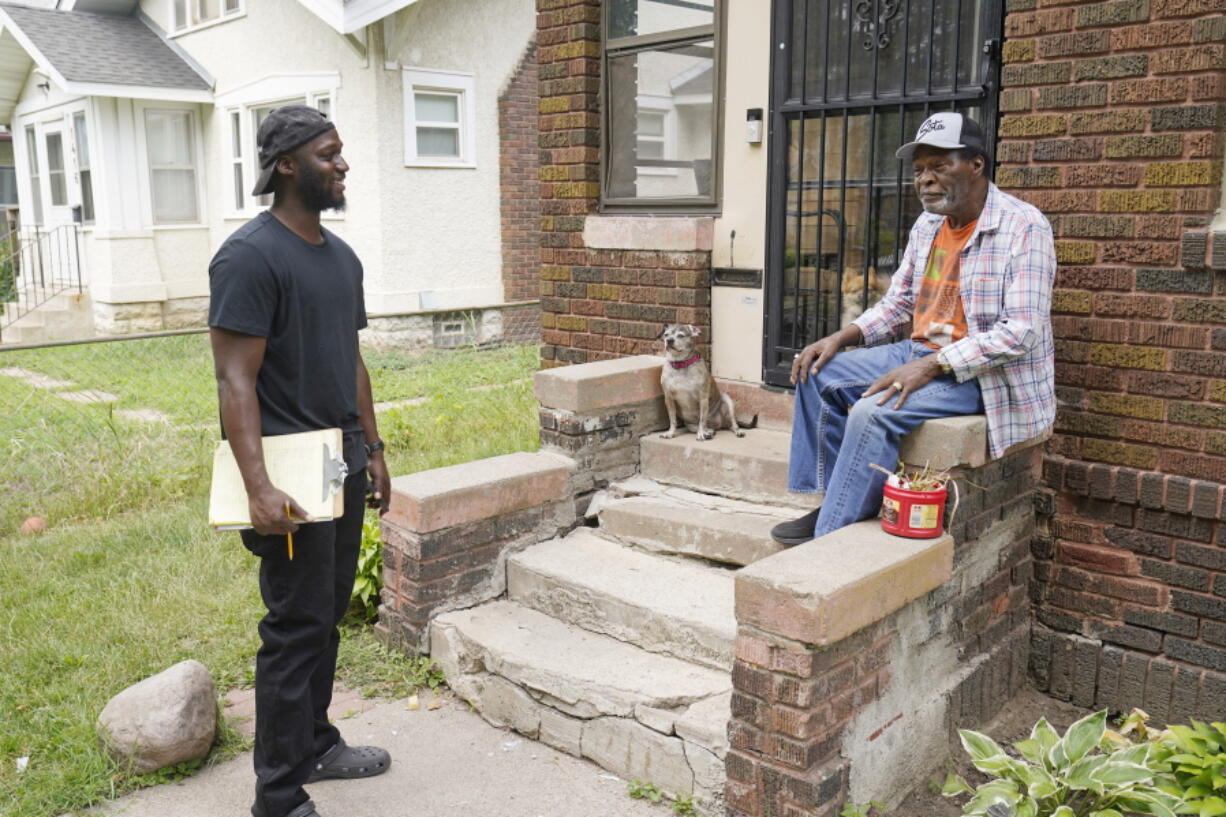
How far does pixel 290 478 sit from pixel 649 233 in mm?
2875

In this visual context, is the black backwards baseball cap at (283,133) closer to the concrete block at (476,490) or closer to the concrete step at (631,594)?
the concrete block at (476,490)

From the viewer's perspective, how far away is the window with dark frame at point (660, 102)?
529 cm

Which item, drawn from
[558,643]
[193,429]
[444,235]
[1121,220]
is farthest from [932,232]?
[444,235]

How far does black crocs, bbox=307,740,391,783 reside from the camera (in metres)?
3.67

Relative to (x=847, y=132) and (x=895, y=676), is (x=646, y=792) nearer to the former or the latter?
(x=895, y=676)

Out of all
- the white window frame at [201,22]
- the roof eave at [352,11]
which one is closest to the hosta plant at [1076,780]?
the roof eave at [352,11]

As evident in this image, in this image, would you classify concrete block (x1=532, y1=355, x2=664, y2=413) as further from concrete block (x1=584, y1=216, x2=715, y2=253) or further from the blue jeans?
the blue jeans

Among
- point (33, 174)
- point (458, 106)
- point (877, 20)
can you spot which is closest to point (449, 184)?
point (458, 106)

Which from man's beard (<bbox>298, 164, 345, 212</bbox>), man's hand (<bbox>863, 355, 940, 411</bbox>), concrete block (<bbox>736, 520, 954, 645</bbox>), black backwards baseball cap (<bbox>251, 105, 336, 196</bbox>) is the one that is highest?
black backwards baseball cap (<bbox>251, 105, 336, 196</bbox>)

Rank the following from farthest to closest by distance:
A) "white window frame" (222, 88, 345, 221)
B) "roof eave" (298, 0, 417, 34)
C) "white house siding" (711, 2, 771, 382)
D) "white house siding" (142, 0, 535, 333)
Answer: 1. "white window frame" (222, 88, 345, 221)
2. "white house siding" (142, 0, 535, 333)
3. "roof eave" (298, 0, 417, 34)
4. "white house siding" (711, 2, 771, 382)

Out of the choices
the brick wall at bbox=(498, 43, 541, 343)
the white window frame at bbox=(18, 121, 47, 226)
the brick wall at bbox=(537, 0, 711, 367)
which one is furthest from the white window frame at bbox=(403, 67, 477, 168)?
the white window frame at bbox=(18, 121, 47, 226)

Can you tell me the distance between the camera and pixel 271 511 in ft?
9.75

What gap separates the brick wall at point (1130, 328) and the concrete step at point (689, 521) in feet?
3.83

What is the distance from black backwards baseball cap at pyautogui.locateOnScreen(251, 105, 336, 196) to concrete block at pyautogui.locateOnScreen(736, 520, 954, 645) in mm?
1879
